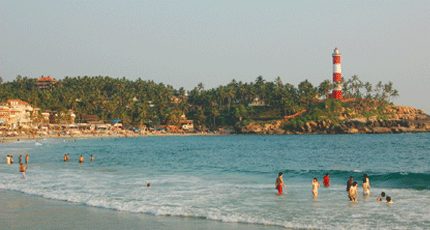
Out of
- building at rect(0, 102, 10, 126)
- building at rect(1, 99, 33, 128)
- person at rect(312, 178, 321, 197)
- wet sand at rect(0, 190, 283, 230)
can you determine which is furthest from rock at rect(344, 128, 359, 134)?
wet sand at rect(0, 190, 283, 230)

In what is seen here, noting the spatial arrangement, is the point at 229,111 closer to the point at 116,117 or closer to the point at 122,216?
the point at 116,117

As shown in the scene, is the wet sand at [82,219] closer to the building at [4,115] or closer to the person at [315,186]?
the person at [315,186]

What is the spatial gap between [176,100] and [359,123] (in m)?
76.5

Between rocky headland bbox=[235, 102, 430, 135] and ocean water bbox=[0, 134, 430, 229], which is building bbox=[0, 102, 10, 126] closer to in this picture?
rocky headland bbox=[235, 102, 430, 135]

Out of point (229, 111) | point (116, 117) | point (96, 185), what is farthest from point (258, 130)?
point (96, 185)

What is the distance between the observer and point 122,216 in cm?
1625

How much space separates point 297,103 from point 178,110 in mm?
45503

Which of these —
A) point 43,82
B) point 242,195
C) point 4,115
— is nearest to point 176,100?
point 43,82

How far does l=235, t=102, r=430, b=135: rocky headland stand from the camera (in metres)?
129

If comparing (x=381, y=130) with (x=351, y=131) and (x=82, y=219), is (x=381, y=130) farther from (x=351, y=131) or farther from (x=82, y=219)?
(x=82, y=219)

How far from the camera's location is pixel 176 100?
551 ft

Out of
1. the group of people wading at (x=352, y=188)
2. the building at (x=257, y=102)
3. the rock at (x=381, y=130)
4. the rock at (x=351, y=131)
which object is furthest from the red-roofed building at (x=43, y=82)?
the group of people wading at (x=352, y=188)

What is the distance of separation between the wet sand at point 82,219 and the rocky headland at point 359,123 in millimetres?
120314

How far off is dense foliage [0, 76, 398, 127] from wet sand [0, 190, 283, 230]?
11495 centimetres
